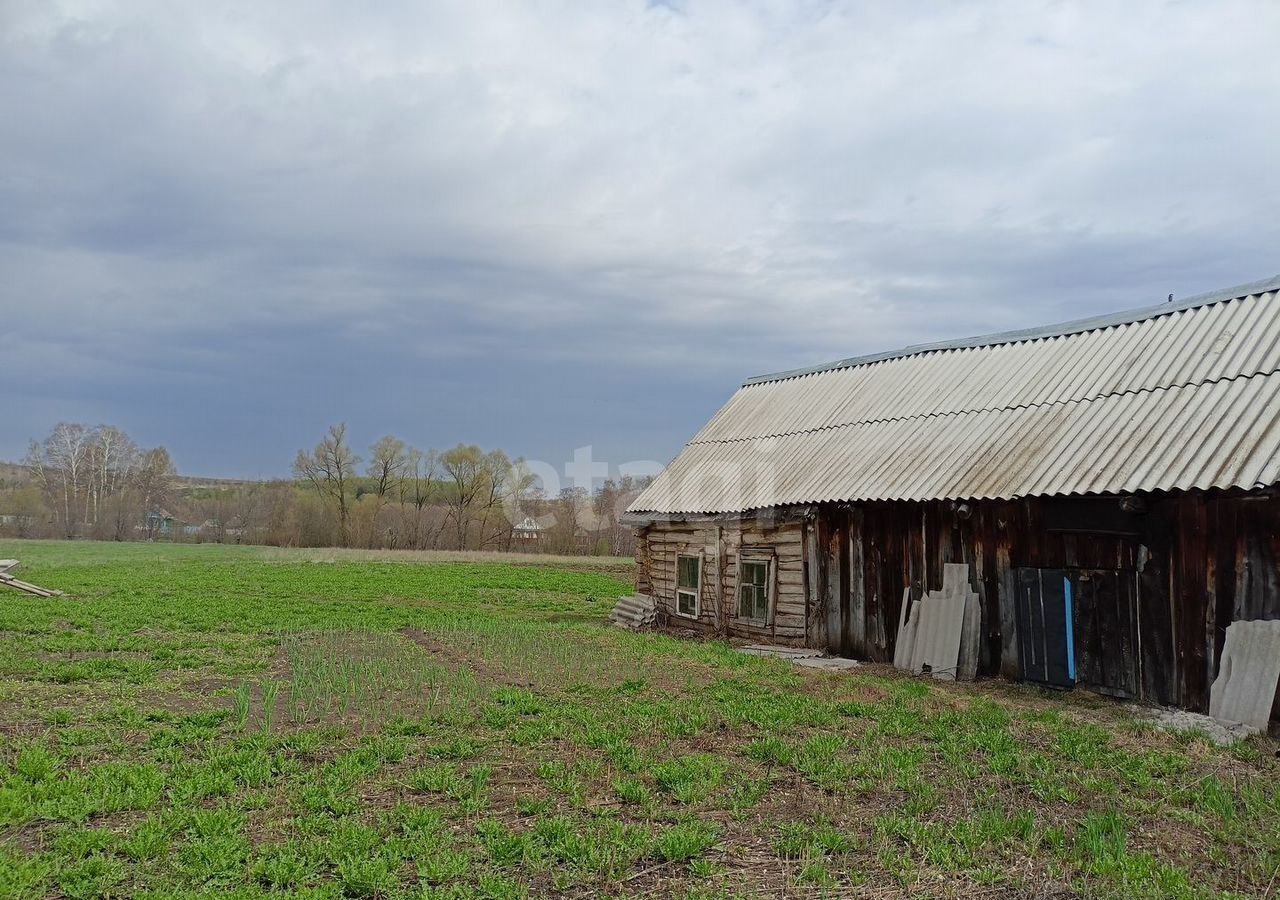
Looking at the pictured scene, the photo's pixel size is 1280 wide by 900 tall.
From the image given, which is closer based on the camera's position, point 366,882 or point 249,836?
point 366,882

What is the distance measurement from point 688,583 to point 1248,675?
433 inches

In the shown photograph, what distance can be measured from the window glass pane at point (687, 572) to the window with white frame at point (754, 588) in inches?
59.9

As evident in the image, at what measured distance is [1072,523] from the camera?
38.7 ft

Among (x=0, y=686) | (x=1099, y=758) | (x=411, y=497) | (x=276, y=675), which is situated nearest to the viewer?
(x=1099, y=758)

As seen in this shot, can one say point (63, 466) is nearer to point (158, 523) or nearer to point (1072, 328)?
point (158, 523)

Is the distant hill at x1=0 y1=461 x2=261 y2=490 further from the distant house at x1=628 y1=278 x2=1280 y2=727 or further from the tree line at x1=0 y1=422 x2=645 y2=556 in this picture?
the distant house at x1=628 y1=278 x2=1280 y2=727

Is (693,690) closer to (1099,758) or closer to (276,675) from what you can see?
(1099,758)

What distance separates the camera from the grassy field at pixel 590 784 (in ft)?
18.7

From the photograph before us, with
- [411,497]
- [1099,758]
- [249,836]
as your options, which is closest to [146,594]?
[249,836]

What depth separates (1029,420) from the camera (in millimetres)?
13930

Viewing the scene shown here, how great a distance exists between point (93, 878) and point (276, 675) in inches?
294

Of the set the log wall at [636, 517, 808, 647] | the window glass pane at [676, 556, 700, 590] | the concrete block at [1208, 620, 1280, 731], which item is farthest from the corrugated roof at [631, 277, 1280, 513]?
the concrete block at [1208, 620, 1280, 731]

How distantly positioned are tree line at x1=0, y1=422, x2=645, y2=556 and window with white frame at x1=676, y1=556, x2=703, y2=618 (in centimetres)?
4137

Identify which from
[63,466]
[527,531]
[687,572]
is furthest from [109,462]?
[687,572]
